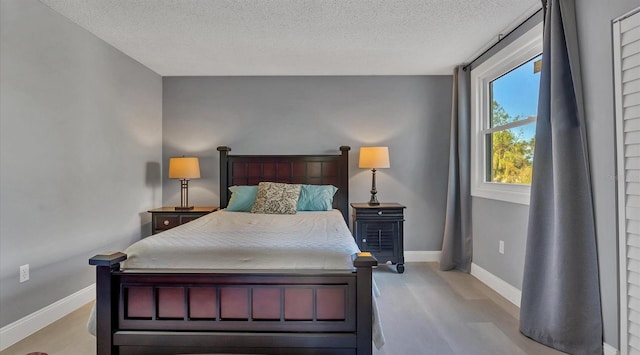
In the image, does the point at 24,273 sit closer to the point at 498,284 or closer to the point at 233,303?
the point at 233,303

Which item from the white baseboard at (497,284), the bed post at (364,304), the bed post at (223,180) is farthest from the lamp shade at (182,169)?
the white baseboard at (497,284)

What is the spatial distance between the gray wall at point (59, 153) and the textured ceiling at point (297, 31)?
26 cm

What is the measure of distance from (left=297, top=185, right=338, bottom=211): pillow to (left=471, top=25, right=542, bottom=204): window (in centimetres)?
167

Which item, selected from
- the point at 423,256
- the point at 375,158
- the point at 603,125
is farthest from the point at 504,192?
the point at 423,256

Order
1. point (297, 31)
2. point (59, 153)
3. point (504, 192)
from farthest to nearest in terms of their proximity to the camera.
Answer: point (504, 192) → point (297, 31) → point (59, 153)

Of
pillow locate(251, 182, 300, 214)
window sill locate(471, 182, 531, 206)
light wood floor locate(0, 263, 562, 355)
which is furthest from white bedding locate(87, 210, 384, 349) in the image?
window sill locate(471, 182, 531, 206)

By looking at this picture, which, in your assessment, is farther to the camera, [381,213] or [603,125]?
[381,213]

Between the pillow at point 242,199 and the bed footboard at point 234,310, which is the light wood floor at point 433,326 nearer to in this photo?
the bed footboard at point 234,310

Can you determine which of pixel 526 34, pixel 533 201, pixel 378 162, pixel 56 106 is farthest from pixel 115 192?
pixel 526 34

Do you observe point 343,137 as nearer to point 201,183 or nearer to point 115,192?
point 201,183

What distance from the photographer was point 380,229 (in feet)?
Answer: 12.5

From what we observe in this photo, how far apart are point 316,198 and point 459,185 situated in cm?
172

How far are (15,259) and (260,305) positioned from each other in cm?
185

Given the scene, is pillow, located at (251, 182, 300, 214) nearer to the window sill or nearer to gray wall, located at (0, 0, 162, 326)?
gray wall, located at (0, 0, 162, 326)
